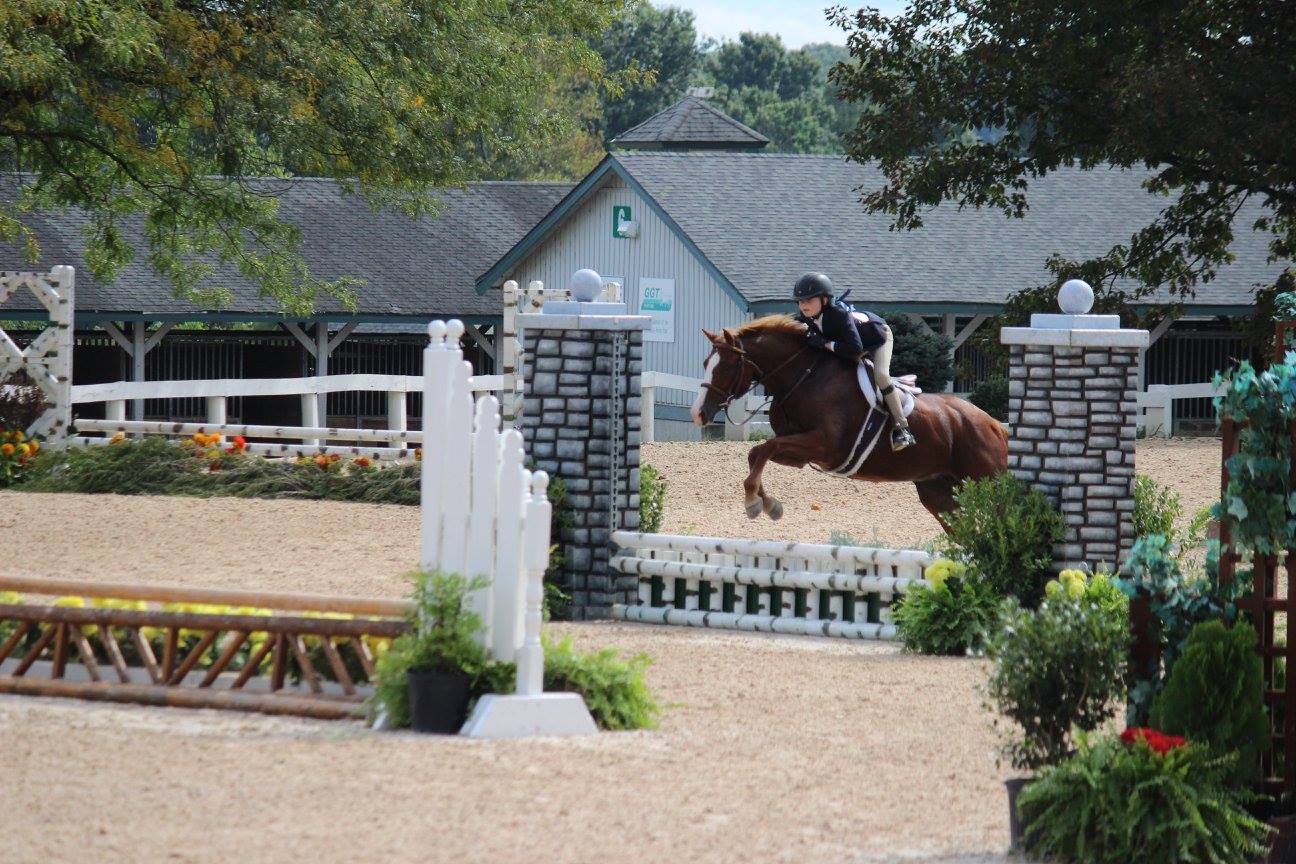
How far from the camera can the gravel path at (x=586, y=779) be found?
19.4 feet

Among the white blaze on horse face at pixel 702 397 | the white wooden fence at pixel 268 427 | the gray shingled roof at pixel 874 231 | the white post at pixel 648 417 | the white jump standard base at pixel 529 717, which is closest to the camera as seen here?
the white jump standard base at pixel 529 717

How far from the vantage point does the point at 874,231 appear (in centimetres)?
3347

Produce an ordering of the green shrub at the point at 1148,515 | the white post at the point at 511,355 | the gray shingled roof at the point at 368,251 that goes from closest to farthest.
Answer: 1. the green shrub at the point at 1148,515
2. the white post at the point at 511,355
3. the gray shingled roof at the point at 368,251

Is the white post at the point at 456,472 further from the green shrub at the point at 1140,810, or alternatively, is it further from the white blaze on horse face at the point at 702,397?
the white blaze on horse face at the point at 702,397

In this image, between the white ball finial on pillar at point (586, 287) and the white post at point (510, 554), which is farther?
the white ball finial on pillar at point (586, 287)

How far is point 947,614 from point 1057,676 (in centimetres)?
456

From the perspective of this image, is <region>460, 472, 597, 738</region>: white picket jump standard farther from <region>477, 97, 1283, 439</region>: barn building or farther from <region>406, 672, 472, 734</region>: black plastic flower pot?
<region>477, 97, 1283, 439</region>: barn building

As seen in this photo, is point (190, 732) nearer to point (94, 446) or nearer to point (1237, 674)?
point (1237, 674)

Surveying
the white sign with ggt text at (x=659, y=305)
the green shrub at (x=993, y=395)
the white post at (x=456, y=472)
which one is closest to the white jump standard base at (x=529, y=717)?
the white post at (x=456, y=472)

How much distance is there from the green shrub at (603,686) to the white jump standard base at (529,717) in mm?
151

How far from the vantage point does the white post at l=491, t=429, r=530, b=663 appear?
308 inches

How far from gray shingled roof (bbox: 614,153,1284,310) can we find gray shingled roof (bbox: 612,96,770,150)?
6.44 metres

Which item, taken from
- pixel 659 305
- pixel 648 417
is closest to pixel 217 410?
pixel 648 417


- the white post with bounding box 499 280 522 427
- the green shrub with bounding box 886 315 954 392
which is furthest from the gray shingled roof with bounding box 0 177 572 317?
the white post with bounding box 499 280 522 427
